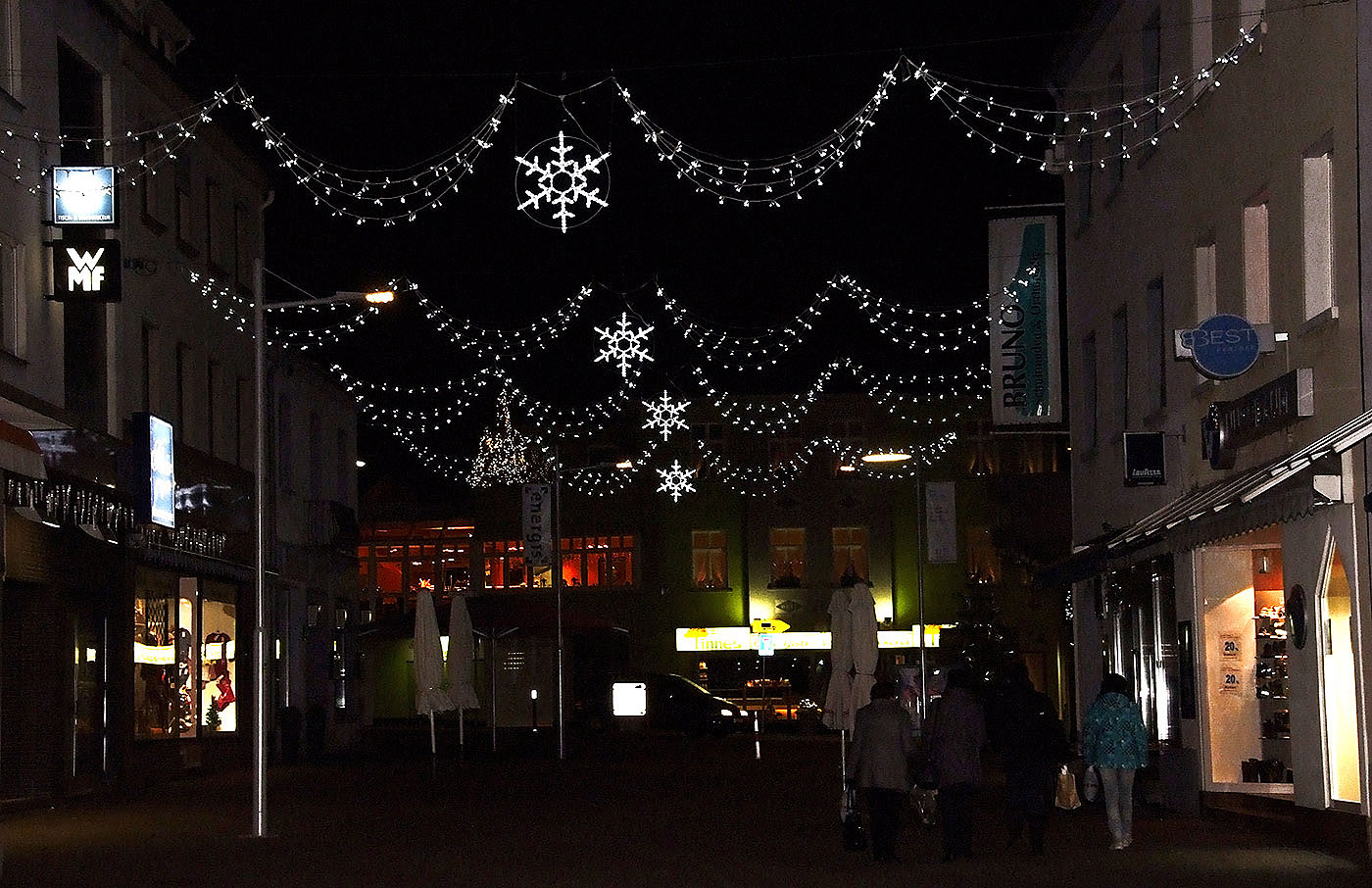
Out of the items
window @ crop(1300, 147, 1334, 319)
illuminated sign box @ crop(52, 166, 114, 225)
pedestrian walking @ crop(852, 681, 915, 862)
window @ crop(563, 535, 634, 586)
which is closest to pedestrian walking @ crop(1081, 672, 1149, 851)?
pedestrian walking @ crop(852, 681, 915, 862)

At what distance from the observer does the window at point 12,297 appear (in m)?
25.3

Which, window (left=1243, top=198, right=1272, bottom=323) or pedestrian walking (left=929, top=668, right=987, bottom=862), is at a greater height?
window (left=1243, top=198, right=1272, bottom=323)

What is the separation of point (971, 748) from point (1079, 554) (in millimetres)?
9761

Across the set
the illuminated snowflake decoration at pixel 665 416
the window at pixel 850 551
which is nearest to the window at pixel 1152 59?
the illuminated snowflake decoration at pixel 665 416

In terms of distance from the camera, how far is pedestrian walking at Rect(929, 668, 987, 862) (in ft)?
61.5

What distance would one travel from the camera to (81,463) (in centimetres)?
2739

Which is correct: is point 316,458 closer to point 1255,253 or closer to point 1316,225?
point 1255,253

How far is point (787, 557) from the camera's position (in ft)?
224

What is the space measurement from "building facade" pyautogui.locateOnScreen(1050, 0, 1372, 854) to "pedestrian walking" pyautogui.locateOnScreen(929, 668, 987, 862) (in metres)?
3.11

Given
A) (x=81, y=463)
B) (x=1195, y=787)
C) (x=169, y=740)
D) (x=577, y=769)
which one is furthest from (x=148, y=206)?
(x=1195, y=787)

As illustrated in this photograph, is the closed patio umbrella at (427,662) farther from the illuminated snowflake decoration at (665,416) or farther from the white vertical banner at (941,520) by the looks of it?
the illuminated snowflake decoration at (665,416)

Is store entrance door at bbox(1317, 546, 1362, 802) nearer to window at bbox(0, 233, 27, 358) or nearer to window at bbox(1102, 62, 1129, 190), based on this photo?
window at bbox(1102, 62, 1129, 190)

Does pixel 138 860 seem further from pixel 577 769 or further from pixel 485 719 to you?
pixel 485 719

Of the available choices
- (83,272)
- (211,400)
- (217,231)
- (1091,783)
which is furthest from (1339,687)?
(217,231)
